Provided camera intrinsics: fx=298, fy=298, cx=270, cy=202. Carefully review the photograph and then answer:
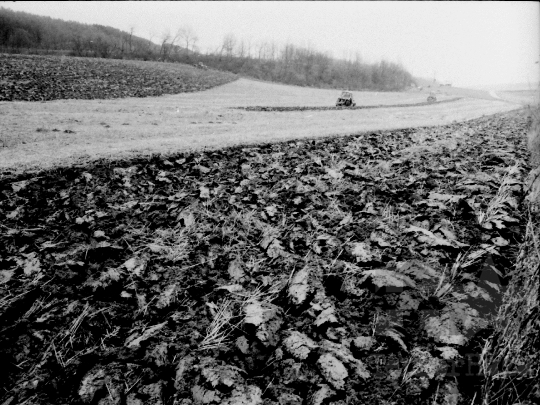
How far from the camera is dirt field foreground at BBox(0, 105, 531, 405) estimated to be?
81.9 inches

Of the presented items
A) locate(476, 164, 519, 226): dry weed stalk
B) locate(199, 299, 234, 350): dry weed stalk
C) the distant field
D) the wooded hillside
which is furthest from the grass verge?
the wooded hillside

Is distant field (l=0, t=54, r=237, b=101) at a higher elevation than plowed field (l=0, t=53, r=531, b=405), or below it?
higher

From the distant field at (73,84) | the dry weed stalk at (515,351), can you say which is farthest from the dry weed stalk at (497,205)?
the distant field at (73,84)

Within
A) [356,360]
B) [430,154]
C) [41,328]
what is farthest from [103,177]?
[430,154]

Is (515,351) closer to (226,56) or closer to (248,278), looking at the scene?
(248,278)

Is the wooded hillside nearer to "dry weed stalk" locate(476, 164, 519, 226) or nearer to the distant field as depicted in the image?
the distant field

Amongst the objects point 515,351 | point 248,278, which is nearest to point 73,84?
point 248,278

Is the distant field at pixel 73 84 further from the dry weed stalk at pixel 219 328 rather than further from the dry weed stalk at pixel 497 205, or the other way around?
the dry weed stalk at pixel 497 205

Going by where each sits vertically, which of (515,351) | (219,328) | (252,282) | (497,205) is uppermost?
(497,205)

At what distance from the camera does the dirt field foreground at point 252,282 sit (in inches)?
81.9

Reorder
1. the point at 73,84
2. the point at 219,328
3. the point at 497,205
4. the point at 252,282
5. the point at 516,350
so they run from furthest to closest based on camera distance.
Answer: the point at 73,84
the point at 497,205
the point at 252,282
the point at 219,328
the point at 516,350

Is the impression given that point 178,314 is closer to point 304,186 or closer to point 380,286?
point 380,286

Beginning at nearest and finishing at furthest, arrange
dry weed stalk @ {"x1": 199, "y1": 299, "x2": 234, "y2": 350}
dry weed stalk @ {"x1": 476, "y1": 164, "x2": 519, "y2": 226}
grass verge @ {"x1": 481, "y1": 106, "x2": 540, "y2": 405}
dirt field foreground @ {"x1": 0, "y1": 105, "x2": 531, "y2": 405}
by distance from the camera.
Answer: grass verge @ {"x1": 481, "y1": 106, "x2": 540, "y2": 405} < dirt field foreground @ {"x1": 0, "y1": 105, "x2": 531, "y2": 405} < dry weed stalk @ {"x1": 199, "y1": 299, "x2": 234, "y2": 350} < dry weed stalk @ {"x1": 476, "y1": 164, "x2": 519, "y2": 226}

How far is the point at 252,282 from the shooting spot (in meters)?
3.06
